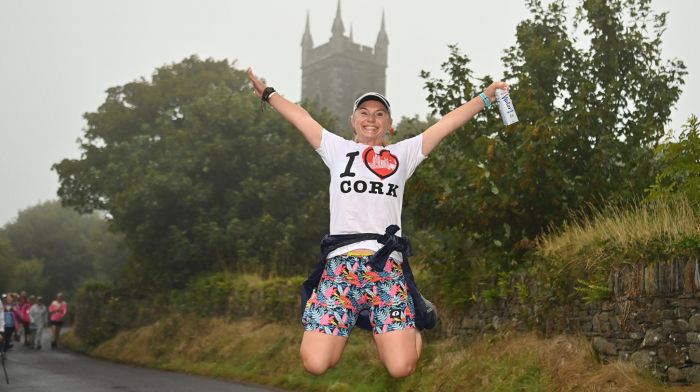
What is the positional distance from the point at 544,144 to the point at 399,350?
316 inches

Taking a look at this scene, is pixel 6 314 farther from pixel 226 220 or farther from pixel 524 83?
pixel 524 83

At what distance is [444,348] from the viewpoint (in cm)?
1342

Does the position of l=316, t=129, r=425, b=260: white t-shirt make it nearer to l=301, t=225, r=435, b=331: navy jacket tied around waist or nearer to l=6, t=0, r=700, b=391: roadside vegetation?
l=301, t=225, r=435, b=331: navy jacket tied around waist

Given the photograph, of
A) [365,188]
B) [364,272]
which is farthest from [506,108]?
[364,272]

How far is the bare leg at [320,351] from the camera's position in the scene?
4.94 metres

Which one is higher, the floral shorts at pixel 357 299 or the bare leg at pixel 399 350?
the floral shorts at pixel 357 299

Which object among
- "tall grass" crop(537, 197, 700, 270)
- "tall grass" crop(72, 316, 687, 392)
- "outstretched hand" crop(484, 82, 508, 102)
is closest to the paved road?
"tall grass" crop(72, 316, 687, 392)

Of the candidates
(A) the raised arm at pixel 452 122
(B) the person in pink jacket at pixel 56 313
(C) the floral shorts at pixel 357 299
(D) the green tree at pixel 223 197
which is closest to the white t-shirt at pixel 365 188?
(C) the floral shorts at pixel 357 299

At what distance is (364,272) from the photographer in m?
5.13

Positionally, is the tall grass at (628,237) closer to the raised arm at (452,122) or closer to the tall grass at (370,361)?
the tall grass at (370,361)

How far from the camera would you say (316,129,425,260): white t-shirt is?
5168 mm

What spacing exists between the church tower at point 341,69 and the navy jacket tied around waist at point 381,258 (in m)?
67.3

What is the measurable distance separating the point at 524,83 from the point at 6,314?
15.8 m

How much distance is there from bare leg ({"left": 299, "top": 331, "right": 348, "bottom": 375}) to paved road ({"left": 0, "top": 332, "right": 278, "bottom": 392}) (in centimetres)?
1026
